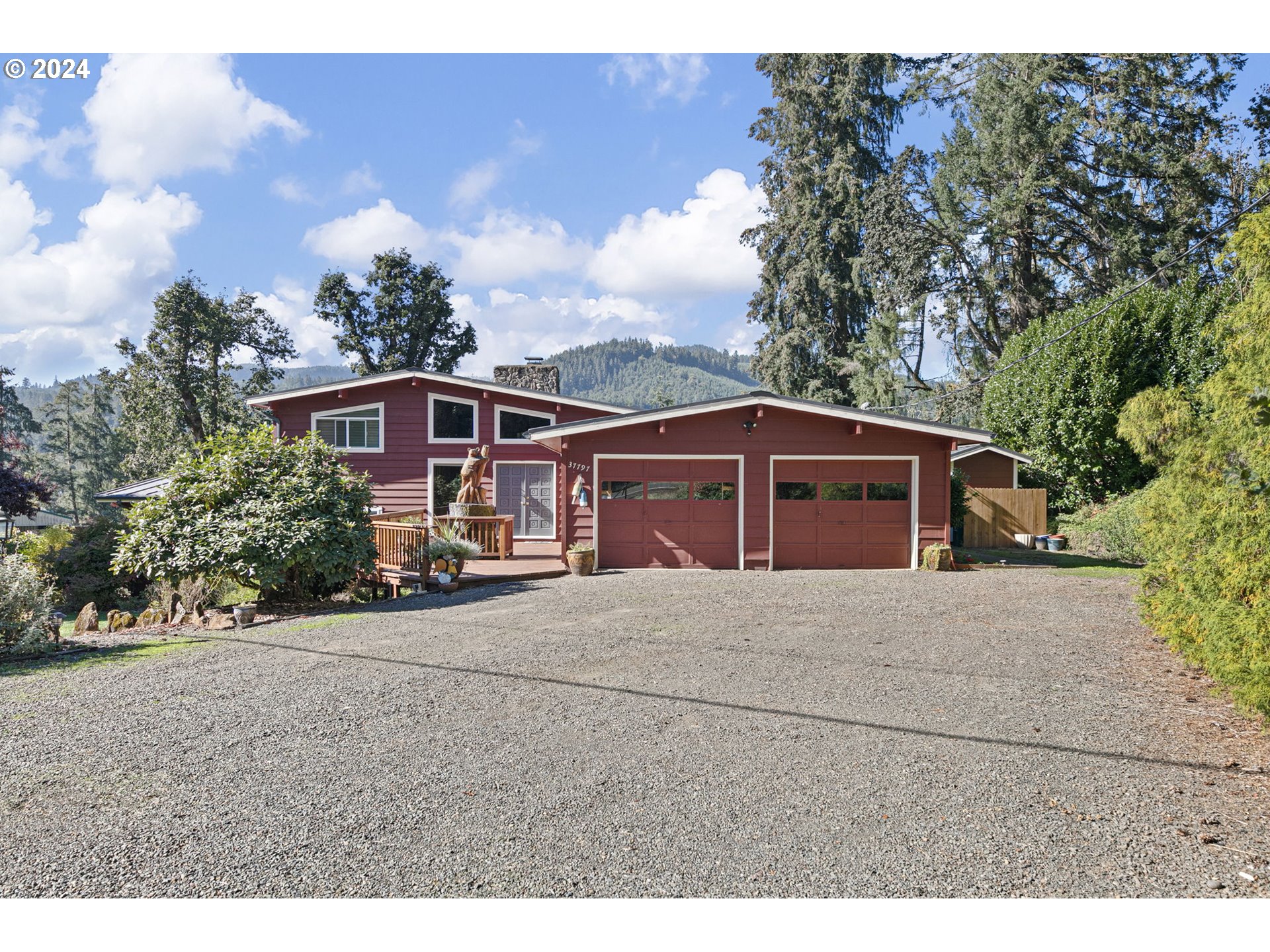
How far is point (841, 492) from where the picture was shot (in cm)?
1402

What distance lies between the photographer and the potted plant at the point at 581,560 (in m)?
13.0

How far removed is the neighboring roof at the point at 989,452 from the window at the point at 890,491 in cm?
700

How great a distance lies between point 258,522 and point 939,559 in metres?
11.4

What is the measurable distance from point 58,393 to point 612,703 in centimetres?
6957

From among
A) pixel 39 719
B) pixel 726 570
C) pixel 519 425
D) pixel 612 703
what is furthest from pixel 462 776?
pixel 519 425

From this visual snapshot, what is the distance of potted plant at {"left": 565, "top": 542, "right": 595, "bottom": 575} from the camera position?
511 inches

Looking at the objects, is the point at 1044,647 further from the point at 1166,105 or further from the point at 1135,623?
the point at 1166,105

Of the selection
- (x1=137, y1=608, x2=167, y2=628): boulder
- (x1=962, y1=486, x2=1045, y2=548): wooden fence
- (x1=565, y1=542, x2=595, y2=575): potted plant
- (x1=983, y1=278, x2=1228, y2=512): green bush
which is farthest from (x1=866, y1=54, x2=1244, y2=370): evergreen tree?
(x1=137, y1=608, x2=167, y2=628): boulder

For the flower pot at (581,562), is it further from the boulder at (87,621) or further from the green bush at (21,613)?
the green bush at (21,613)

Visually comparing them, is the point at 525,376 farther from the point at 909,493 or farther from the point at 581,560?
the point at 909,493

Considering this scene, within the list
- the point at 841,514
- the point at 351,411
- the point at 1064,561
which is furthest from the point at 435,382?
the point at 1064,561

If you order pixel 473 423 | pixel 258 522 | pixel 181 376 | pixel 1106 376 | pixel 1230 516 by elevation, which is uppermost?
pixel 181 376

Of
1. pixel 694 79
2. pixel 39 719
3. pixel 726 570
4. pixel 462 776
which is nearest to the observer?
pixel 462 776

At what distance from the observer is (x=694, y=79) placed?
9398mm
